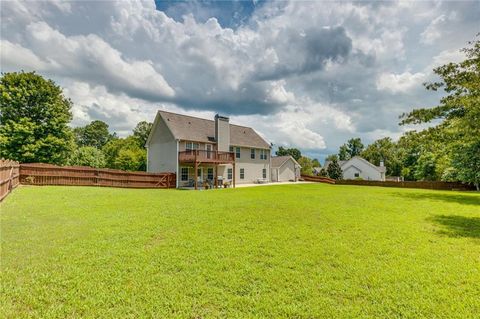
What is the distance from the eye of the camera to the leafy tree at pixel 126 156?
33.6 m

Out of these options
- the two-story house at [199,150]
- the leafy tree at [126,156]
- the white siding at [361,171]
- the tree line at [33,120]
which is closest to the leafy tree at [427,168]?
the white siding at [361,171]

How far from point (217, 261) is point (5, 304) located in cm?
270

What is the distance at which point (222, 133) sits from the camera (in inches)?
1020

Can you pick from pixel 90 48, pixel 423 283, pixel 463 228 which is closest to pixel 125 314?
Answer: pixel 423 283

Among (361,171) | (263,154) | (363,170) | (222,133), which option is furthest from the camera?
(361,171)

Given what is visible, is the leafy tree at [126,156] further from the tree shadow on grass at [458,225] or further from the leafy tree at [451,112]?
the tree shadow on grass at [458,225]

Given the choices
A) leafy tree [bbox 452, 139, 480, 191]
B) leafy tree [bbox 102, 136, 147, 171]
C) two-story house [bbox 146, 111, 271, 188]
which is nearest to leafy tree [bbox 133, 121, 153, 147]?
leafy tree [bbox 102, 136, 147, 171]

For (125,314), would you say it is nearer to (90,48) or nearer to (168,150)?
(90,48)

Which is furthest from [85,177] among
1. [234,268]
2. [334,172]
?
[334,172]

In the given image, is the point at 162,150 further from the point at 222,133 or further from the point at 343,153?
the point at 343,153

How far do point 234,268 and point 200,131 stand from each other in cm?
2230

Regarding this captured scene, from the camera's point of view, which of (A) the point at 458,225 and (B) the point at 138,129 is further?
(B) the point at 138,129

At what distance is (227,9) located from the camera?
1305 centimetres

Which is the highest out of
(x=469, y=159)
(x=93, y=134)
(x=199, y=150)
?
(x=93, y=134)
